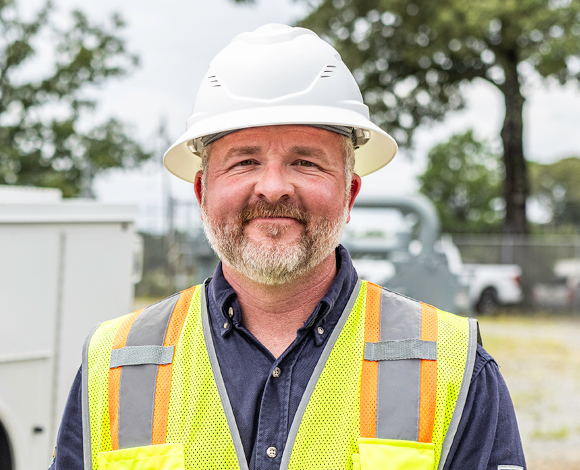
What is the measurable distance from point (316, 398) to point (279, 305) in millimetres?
327

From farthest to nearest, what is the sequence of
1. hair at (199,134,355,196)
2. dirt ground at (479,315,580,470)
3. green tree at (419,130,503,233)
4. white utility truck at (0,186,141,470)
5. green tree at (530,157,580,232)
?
green tree at (530,157,580,232)
green tree at (419,130,503,233)
dirt ground at (479,315,580,470)
white utility truck at (0,186,141,470)
hair at (199,134,355,196)

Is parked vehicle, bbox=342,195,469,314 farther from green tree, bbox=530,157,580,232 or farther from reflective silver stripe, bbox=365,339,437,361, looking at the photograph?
green tree, bbox=530,157,580,232

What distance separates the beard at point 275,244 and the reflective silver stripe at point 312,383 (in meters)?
0.17

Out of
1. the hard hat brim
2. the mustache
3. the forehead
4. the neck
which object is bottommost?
the neck

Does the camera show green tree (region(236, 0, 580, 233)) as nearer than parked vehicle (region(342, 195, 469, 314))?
No

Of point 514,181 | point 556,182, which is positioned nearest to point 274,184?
point 514,181

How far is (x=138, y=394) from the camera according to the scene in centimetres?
169

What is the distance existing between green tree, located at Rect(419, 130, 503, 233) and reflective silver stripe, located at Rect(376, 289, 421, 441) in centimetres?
5916

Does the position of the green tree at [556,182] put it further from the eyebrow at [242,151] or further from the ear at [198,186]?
the eyebrow at [242,151]

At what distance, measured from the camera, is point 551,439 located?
6430 millimetres

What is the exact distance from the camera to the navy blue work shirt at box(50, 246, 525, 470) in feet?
5.23

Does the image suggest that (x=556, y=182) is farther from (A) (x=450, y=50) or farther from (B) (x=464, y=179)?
(A) (x=450, y=50)

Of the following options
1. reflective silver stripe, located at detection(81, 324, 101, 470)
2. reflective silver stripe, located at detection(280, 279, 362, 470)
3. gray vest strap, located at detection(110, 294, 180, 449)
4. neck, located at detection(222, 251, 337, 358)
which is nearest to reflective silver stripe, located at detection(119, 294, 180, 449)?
gray vest strap, located at detection(110, 294, 180, 449)

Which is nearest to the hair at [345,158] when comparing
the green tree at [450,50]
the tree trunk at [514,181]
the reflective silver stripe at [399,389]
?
the reflective silver stripe at [399,389]
